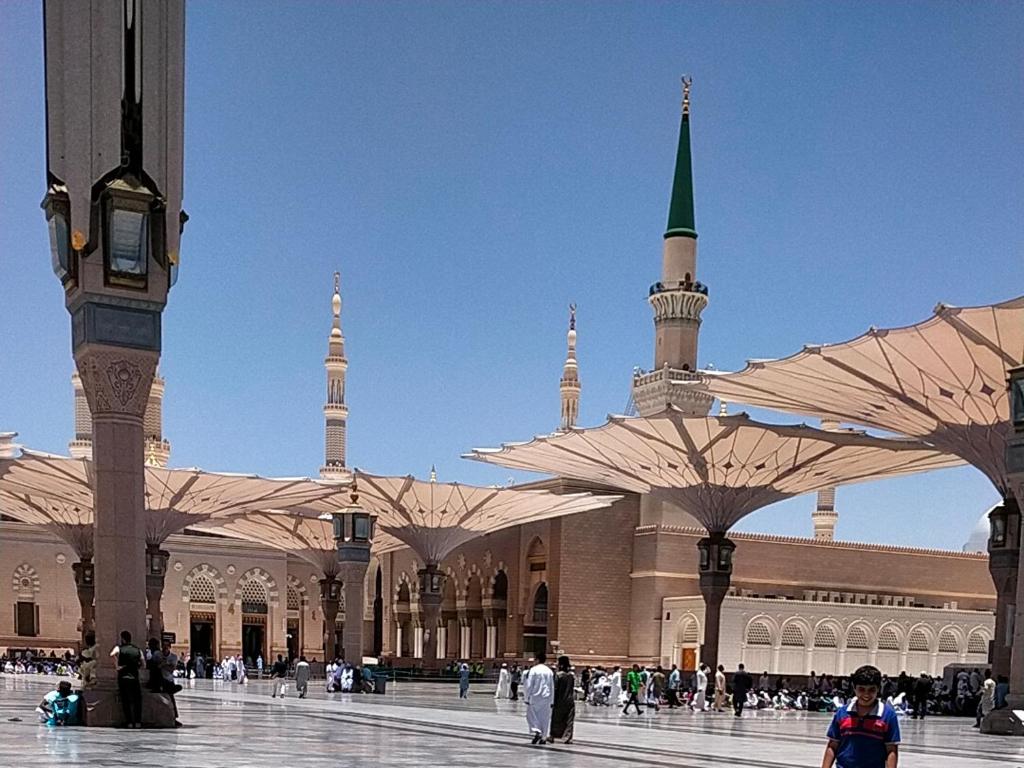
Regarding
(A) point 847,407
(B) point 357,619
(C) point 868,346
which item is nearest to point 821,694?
(A) point 847,407

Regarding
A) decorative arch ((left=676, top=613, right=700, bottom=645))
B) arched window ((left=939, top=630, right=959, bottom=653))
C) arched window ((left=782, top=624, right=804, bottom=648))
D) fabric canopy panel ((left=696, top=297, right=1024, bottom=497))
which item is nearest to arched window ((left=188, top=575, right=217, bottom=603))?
decorative arch ((left=676, top=613, right=700, bottom=645))

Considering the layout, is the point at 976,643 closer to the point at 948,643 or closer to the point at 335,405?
the point at 948,643

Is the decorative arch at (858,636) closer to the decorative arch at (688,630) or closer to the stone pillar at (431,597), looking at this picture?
the decorative arch at (688,630)

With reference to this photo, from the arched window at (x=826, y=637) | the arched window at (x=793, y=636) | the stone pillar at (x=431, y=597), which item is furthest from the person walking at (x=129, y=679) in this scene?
the arched window at (x=826, y=637)

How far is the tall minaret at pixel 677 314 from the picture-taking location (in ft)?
141

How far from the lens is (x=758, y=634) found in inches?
1428

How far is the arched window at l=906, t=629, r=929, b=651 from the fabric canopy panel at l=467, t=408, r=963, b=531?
10.9m

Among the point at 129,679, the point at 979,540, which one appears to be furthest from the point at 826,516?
the point at 129,679

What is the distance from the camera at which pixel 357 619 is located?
29.0 meters

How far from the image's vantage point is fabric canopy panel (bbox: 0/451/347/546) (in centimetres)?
3012

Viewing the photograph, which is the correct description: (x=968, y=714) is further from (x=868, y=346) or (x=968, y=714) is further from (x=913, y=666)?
(x=913, y=666)

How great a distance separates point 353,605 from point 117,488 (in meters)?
18.7

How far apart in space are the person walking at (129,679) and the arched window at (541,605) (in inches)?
1207

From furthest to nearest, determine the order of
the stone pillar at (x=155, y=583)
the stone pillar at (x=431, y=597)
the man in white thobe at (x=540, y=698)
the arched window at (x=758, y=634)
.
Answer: the arched window at (x=758, y=634) → the stone pillar at (x=431, y=597) → the stone pillar at (x=155, y=583) → the man in white thobe at (x=540, y=698)
